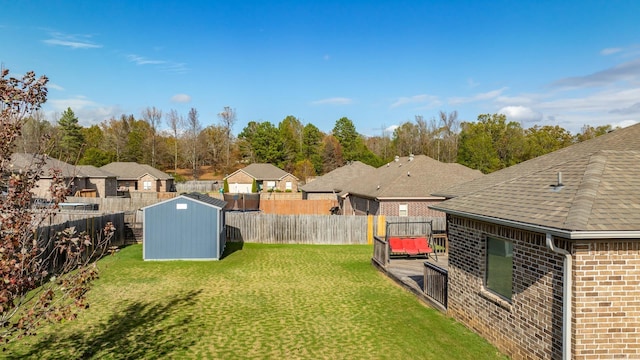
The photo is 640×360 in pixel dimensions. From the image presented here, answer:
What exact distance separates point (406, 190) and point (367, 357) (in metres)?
20.8

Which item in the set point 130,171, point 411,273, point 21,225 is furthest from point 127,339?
point 130,171

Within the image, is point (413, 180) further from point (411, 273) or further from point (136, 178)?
point (136, 178)

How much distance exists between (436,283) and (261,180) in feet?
198

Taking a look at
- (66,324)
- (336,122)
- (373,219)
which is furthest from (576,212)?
(336,122)

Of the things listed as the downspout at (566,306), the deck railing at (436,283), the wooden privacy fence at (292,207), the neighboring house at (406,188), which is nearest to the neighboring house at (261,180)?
the wooden privacy fence at (292,207)

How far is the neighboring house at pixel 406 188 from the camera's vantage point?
29.3m

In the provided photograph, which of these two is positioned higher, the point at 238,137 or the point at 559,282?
the point at 238,137

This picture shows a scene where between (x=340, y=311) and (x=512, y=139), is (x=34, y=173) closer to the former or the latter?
(x=340, y=311)

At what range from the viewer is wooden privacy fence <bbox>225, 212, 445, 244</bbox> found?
27.5 metres

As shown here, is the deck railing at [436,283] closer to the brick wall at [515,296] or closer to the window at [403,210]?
the brick wall at [515,296]

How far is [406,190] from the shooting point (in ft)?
97.5

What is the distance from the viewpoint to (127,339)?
10680mm

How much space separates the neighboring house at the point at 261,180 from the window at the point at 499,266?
59.5m

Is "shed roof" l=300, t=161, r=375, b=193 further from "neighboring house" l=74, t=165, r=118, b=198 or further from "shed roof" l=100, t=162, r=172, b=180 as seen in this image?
"shed roof" l=100, t=162, r=172, b=180
